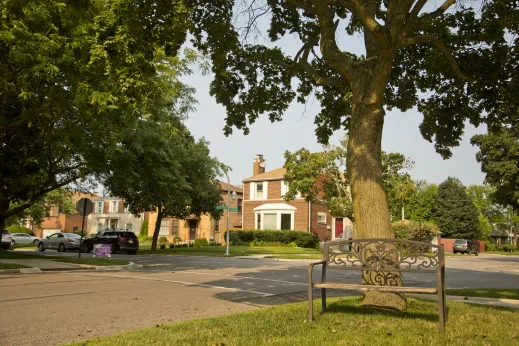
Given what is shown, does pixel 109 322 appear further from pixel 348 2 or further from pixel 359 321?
pixel 348 2

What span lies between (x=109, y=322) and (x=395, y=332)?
13.8 ft

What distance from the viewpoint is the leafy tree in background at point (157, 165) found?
19.4 metres

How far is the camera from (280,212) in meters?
47.0

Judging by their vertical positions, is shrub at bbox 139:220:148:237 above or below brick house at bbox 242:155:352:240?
below

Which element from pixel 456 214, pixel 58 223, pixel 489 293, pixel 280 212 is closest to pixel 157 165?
pixel 489 293

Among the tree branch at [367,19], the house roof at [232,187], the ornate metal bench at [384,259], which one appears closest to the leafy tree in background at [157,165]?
the tree branch at [367,19]

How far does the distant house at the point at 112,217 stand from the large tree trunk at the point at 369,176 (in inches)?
2229

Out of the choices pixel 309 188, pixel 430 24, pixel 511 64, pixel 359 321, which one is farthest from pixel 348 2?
pixel 309 188

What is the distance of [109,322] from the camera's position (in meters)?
7.21

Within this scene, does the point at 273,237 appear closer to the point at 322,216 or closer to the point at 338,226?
the point at 322,216

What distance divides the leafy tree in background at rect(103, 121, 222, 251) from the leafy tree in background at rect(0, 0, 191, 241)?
124cm

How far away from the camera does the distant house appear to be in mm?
63469

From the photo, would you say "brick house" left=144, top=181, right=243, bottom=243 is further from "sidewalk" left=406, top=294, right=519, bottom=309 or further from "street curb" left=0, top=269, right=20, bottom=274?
"sidewalk" left=406, top=294, right=519, bottom=309

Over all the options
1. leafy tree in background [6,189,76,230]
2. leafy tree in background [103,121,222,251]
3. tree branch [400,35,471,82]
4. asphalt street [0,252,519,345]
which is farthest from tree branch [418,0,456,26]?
leafy tree in background [6,189,76,230]
